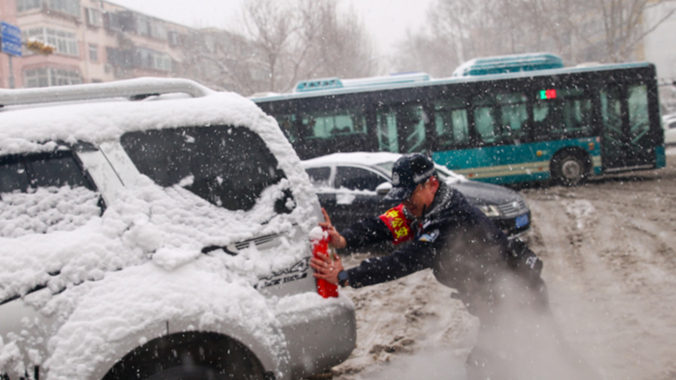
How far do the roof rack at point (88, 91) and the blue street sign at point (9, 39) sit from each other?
1169 cm

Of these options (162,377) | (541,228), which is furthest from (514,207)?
(162,377)

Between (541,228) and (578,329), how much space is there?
4.30 metres

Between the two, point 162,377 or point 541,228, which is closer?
point 162,377

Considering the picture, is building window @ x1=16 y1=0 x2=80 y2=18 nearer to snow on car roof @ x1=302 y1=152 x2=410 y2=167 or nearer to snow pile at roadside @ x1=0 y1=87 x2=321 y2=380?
snow on car roof @ x1=302 y1=152 x2=410 y2=167

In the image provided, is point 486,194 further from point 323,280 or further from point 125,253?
point 125,253

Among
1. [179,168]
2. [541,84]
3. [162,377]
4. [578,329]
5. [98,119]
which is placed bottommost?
[578,329]

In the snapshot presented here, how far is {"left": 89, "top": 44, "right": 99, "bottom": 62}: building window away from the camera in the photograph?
131ft

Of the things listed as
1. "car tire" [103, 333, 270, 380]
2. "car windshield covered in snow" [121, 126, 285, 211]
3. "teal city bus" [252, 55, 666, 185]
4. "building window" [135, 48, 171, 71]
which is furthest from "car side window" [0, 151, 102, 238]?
"building window" [135, 48, 171, 71]

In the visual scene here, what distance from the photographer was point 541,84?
1288 cm

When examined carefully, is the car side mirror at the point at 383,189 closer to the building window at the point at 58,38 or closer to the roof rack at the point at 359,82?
the roof rack at the point at 359,82

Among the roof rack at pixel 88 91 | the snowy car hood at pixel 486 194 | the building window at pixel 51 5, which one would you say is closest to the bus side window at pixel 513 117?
the snowy car hood at pixel 486 194

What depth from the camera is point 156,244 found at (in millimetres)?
2107

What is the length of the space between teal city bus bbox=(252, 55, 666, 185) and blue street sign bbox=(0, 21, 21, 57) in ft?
19.8

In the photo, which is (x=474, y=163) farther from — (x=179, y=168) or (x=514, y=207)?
(x=179, y=168)
